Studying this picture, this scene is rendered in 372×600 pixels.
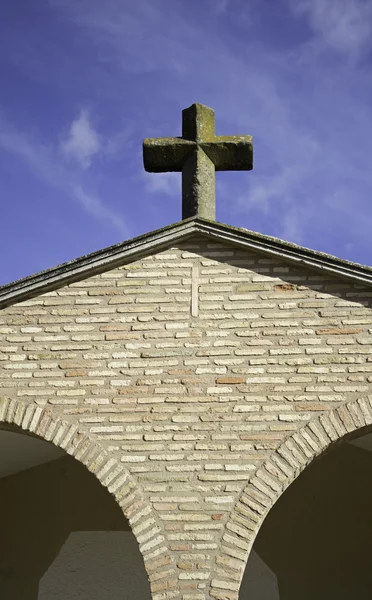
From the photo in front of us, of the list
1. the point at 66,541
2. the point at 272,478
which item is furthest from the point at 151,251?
the point at 66,541

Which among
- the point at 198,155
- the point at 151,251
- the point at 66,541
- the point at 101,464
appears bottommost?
the point at 66,541

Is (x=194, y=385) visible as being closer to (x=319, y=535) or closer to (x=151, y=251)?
(x=151, y=251)

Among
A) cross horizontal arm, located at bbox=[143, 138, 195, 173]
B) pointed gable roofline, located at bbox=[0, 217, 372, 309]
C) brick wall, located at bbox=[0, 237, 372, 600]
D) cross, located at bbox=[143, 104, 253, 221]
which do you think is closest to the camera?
brick wall, located at bbox=[0, 237, 372, 600]

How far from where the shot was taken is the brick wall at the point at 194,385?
16.7 ft

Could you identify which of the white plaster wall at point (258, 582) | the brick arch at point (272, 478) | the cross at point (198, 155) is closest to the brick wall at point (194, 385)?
the brick arch at point (272, 478)

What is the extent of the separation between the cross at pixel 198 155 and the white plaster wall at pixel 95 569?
3366 millimetres

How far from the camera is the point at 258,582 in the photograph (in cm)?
722

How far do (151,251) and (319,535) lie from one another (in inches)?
132

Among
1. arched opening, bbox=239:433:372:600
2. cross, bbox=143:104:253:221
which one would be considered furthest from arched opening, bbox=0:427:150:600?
cross, bbox=143:104:253:221

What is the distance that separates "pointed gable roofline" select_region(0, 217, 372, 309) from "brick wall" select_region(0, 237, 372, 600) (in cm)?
7

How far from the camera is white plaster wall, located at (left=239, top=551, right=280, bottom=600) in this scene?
718 centimetres

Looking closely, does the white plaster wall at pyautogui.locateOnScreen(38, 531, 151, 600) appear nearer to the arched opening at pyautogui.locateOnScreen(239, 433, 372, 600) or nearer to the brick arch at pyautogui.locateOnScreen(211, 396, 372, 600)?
the arched opening at pyautogui.locateOnScreen(239, 433, 372, 600)

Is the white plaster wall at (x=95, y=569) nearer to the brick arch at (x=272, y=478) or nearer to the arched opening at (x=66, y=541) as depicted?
Result: the arched opening at (x=66, y=541)

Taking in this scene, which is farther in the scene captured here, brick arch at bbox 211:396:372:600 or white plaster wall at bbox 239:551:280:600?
white plaster wall at bbox 239:551:280:600
